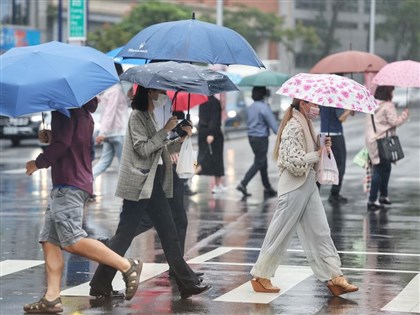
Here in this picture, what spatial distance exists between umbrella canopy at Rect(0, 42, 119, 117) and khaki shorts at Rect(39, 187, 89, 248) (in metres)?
0.82

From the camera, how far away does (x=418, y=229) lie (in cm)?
1454

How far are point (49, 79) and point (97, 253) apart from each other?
144 cm

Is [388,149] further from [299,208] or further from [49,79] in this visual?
[49,79]

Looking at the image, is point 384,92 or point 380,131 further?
point 380,131

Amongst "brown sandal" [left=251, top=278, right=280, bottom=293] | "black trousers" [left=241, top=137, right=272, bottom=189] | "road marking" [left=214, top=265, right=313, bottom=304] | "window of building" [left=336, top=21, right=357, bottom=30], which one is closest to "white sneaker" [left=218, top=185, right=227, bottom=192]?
"black trousers" [left=241, top=137, right=272, bottom=189]

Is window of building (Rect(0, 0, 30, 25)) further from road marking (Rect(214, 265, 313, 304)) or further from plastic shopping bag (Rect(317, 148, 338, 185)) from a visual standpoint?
plastic shopping bag (Rect(317, 148, 338, 185))

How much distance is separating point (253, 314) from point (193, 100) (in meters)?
3.82

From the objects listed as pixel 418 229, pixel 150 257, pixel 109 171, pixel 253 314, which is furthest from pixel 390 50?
pixel 253 314

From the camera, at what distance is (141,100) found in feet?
32.4

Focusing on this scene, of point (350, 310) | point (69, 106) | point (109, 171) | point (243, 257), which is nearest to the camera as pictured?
point (69, 106)

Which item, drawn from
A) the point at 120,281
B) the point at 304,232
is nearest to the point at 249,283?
the point at 304,232

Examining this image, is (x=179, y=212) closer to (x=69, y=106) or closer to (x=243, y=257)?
(x=243, y=257)

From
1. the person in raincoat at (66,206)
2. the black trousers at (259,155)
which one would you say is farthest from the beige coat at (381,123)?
the person in raincoat at (66,206)

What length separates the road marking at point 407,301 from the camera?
925 cm
